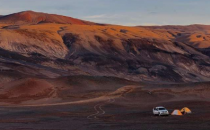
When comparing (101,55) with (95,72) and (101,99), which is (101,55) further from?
(101,99)

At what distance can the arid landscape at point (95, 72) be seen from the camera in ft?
209

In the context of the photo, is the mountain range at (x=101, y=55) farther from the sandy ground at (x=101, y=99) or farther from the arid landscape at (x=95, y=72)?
the sandy ground at (x=101, y=99)

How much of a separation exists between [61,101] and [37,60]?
2399 inches

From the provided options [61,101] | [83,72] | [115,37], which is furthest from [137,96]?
[115,37]

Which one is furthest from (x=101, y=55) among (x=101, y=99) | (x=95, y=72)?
(x=101, y=99)

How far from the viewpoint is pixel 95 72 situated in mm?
127500

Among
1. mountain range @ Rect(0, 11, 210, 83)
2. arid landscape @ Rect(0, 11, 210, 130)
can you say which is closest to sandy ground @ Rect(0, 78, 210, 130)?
arid landscape @ Rect(0, 11, 210, 130)

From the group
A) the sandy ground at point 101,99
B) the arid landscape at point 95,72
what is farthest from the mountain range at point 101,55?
the sandy ground at point 101,99

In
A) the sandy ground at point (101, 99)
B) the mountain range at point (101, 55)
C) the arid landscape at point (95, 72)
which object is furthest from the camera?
the mountain range at point (101, 55)

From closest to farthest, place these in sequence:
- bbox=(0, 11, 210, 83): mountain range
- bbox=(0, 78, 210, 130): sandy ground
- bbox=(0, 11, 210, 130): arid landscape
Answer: bbox=(0, 78, 210, 130): sandy ground → bbox=(0, 11, 210, 130): arid landscape → bbox=(0, 11, 210, 83): mountain range

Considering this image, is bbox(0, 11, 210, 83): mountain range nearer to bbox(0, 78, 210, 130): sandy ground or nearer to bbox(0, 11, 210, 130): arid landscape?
bbox(0, 11, 210, 130): arid landscape

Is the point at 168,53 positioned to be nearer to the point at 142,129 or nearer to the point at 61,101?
the point at 61,101

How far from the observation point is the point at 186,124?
112 feet

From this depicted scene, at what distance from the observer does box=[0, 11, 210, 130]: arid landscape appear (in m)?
63.8
